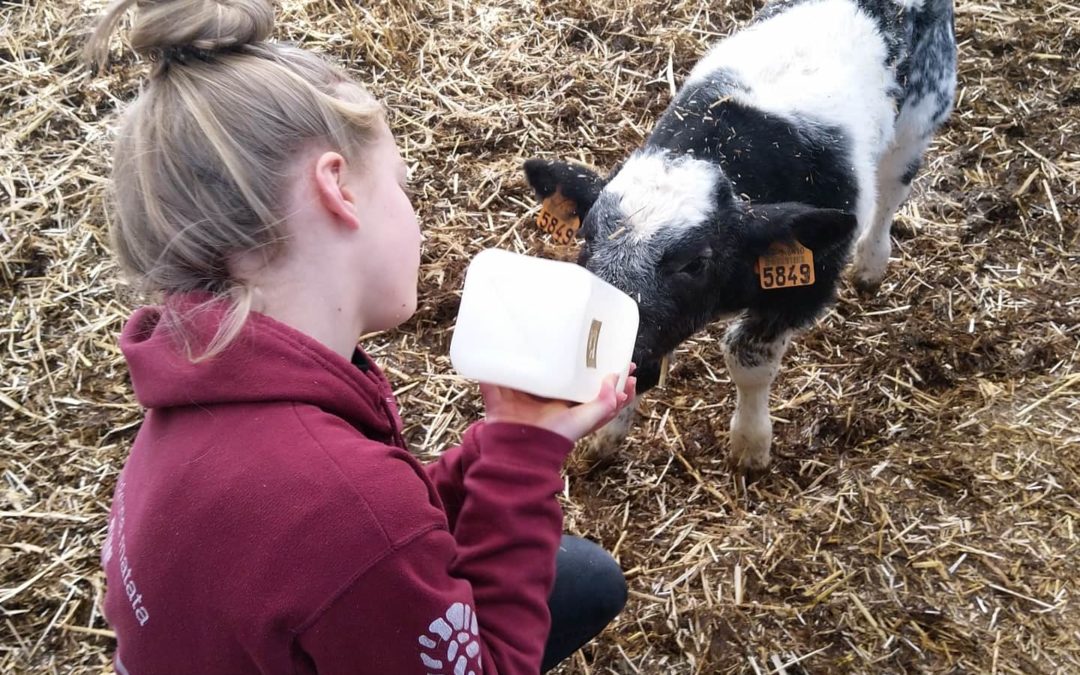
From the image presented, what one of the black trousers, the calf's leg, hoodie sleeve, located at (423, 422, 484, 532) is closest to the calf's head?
the calf's leg

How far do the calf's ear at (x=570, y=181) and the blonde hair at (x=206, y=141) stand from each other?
6.06 ft

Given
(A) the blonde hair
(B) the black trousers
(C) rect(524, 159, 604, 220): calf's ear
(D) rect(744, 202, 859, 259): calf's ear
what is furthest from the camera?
(C) rect(524, 159, 604, 220): calf's ear

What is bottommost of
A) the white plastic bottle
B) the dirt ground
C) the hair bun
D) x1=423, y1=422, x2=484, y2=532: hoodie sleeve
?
the dirt ground

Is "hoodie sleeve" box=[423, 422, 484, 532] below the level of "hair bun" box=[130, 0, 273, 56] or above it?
below

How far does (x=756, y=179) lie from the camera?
329 cm

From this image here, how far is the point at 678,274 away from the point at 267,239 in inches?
72.2

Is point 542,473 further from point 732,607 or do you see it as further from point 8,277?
point 8,277

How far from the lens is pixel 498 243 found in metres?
4.69

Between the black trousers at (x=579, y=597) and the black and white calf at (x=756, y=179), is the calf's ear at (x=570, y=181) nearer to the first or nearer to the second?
the black and white calf at (x=756, y=179)

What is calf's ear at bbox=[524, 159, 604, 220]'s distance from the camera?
136 inches

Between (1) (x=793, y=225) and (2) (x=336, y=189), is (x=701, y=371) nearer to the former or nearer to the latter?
(1) (x=793, y=225)

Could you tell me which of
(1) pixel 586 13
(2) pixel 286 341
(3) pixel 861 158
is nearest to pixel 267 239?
(2) pixel 286 341

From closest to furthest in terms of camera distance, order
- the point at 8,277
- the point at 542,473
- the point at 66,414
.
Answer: the point at 542,473 < the point at 66,414 < the point at 8,277

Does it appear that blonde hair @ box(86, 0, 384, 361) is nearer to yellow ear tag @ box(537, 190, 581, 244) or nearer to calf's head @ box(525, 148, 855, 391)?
calf's head @ box(525, 148, 855, 391)
